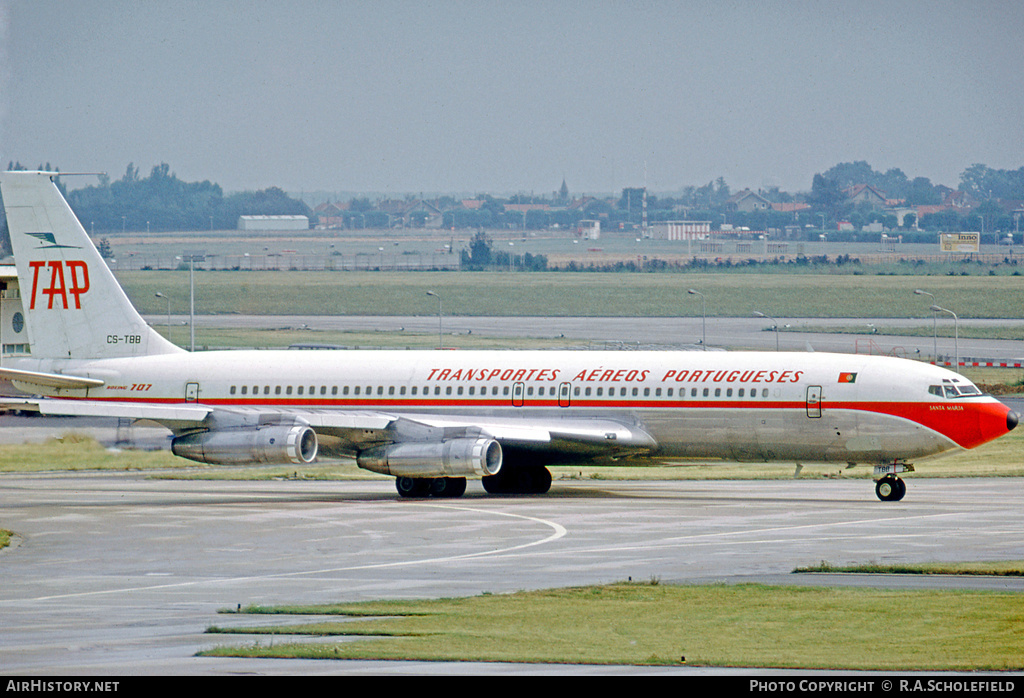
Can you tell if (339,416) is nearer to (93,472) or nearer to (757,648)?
(93,472)

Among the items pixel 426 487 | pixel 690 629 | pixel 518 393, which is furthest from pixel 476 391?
pixel 690 629

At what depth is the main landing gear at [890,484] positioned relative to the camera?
47.1m

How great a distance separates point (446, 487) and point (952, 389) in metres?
16.9

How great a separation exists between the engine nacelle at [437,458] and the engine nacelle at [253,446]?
2.29 m

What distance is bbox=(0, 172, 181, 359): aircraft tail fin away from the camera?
55.3 metres

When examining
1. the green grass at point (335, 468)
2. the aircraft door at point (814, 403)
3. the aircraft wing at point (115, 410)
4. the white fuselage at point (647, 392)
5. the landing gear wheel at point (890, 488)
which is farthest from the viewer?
the green grass at point (335, 468)

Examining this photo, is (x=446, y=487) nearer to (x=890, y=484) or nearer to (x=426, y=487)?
(x=426, y=487)

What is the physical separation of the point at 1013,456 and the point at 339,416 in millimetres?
31235

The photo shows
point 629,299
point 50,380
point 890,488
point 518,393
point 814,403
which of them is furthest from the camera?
point 629,299

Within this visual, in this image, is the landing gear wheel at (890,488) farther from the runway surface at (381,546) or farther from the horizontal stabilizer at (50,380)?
the horizontal stabilizer at (50,380)

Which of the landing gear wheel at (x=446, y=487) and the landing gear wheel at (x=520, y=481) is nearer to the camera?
the landing gear wheel at (x=446, y=487)

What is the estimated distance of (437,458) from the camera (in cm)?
4803

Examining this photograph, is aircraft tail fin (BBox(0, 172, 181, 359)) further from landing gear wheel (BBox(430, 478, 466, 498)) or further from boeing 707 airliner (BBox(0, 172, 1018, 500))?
landing gear wheel (BBox(430, 478, 466, 498))

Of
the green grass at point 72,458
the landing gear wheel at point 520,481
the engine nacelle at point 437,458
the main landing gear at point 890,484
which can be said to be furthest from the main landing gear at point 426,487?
the green grass at point 72,458
